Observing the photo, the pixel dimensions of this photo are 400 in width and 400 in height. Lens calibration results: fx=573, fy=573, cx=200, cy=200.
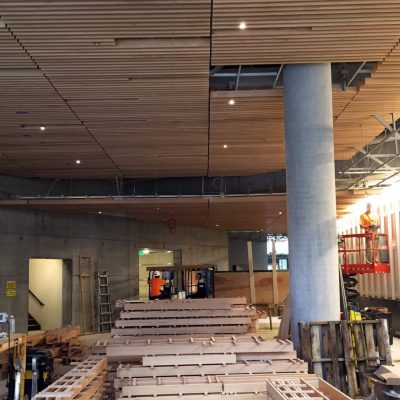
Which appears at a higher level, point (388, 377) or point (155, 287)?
point (155, 287)

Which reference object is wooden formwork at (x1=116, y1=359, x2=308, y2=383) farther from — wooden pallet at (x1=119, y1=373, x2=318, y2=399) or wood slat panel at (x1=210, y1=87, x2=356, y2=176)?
wood slat panel at (x1=210, y1=87, x2=356, y2=176)

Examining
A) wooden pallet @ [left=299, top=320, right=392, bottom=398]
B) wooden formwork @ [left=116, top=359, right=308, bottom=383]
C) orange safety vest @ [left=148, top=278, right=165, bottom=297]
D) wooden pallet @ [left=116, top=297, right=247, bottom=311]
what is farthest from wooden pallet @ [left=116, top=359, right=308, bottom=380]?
orange safety vest @ [left=148, top=278, right=165, bottom=297]

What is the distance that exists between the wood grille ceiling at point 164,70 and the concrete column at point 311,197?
0.60 meters

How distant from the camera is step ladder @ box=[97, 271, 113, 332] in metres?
21.9

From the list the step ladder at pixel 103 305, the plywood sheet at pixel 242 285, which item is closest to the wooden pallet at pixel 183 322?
the step ladder at pixel 103 305

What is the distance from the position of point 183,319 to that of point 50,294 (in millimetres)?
11989

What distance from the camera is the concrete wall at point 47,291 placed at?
2186 centimetres

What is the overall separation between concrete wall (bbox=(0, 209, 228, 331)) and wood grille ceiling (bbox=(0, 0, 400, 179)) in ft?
11.9

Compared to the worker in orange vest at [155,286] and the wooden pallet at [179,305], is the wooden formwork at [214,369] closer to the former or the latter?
the wooden pallet at [179,305]

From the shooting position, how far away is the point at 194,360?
863 centimetres

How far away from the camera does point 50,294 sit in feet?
74.7

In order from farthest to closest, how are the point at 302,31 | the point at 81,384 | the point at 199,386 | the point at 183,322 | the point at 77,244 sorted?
the point at 77,244 → the point at 183,322 → the point at 302,31 → the point at 199,386 → the point at 81,384

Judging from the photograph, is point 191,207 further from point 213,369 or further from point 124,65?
point 213,369

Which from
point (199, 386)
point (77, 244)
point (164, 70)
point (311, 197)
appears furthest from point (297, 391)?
point (77, 244)
